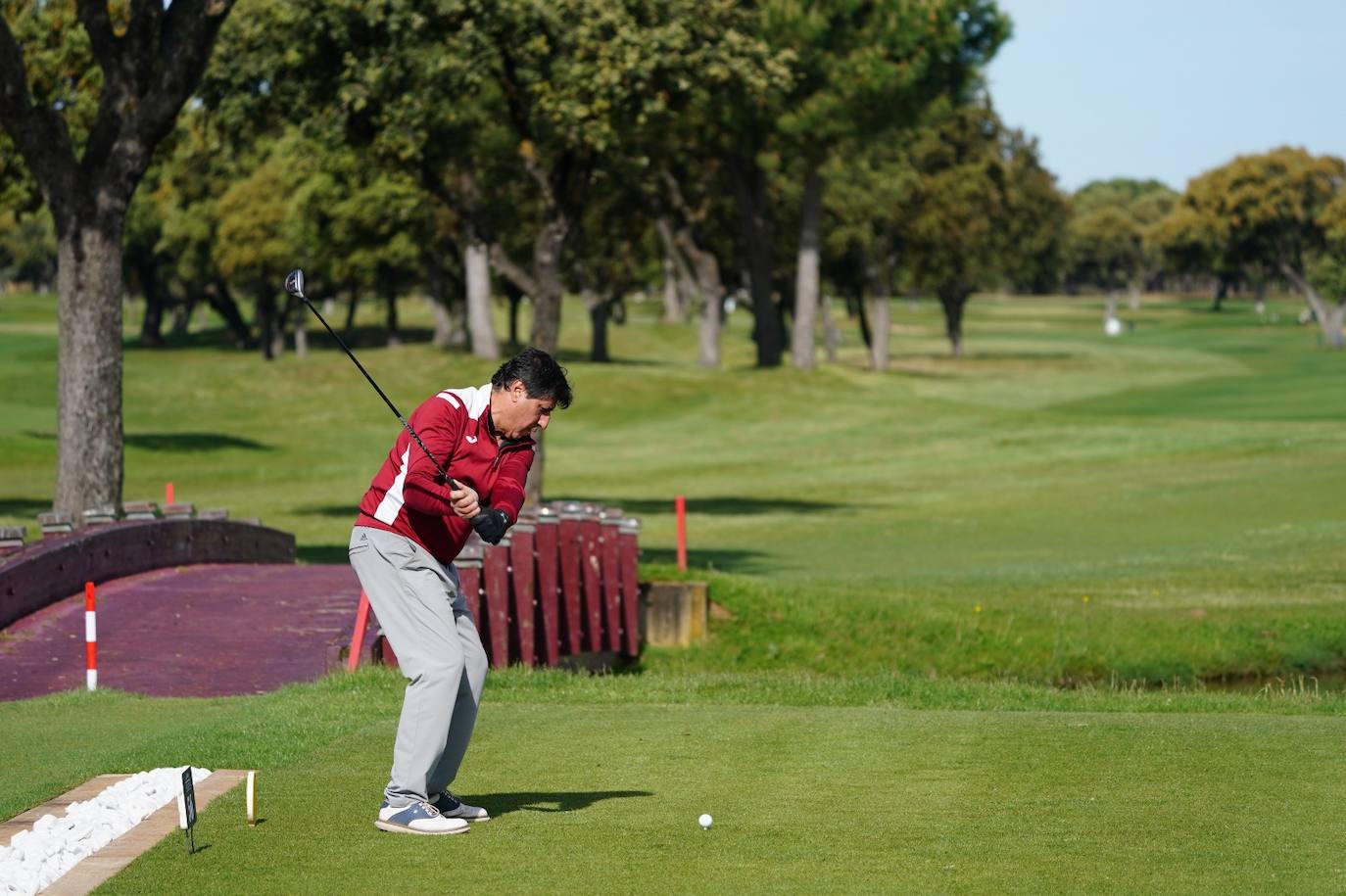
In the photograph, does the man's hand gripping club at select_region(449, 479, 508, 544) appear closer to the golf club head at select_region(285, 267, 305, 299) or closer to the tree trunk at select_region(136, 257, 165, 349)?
the golf club head at select_region(285, 267, 305, 299)

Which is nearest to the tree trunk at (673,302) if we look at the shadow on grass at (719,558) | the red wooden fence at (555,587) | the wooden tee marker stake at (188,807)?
the shadow on grass at (719,558)

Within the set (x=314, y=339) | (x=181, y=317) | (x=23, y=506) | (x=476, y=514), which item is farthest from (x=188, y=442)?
(x=181, y=317)

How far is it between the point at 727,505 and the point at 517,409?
98.3 feet

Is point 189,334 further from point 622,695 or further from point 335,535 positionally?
point 622,695

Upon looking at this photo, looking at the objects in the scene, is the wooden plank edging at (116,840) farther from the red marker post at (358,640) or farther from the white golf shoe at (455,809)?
the red marker post at (358,640)

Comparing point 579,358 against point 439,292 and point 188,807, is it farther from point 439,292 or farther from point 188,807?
point 188,807

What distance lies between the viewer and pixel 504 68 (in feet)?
92.8

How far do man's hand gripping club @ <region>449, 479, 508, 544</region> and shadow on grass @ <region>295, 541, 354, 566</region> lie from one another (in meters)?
18.2

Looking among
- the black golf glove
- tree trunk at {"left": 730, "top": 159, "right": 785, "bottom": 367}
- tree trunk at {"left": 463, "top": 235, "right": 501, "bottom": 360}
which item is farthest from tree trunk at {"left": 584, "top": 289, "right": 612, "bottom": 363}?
the black golf glove

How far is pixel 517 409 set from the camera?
816 centimetres

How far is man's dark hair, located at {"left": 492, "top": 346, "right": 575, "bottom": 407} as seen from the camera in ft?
26.7

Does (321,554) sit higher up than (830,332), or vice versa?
(830,332)

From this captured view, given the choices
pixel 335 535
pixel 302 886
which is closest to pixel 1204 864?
pixel 302 886

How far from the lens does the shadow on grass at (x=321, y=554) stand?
26584 mm
